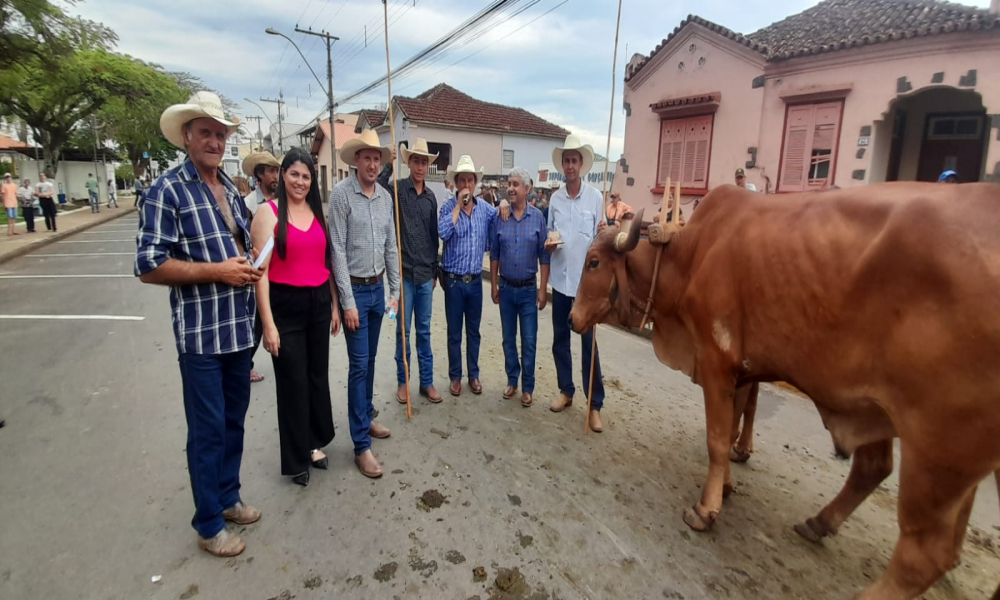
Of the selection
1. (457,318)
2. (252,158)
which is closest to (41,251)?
(252,158)

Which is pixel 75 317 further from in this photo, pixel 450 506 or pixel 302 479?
pixel 450 506

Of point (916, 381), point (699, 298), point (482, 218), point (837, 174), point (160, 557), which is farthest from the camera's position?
point (837, 174)

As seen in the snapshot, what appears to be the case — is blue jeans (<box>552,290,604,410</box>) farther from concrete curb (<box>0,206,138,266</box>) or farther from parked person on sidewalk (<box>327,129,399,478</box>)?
concrete curb (<box>0,206,138,266</box>)

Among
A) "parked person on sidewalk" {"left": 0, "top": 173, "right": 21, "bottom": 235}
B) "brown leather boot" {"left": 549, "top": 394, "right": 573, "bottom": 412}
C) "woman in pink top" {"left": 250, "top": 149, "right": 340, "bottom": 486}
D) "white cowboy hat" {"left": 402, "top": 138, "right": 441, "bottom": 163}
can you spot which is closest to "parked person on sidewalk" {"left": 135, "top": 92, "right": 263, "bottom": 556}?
"woman in pink top" {"left": 250, "top": 149, "right": 340, "bottom": 486}

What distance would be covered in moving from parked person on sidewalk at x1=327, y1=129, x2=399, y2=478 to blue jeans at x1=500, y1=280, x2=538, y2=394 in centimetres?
108

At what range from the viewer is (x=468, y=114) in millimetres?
27781

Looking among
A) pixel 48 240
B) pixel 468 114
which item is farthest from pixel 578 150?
pixel 468 114

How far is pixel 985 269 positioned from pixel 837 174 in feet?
33.3

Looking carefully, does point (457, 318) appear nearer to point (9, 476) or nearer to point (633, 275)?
point (633, 275)

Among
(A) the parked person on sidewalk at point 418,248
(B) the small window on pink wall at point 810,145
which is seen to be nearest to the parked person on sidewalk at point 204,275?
(A) the parked person on sidewalk at point 418,248

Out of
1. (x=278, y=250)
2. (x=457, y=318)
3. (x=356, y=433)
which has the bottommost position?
(x=356, y=433)

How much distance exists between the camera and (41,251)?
13875mm

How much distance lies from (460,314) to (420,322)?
36cm

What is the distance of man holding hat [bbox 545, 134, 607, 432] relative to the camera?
14.0 ft
